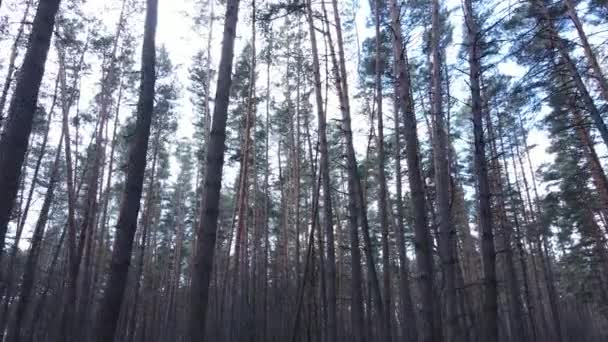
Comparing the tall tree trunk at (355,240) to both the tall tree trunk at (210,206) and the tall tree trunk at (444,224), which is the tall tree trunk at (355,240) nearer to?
the tall tree trunk at (444,224)

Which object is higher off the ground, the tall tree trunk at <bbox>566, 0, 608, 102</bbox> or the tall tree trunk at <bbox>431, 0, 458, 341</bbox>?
the tall tree trunk at <bbox>566, 0, 608, 102</bbox>

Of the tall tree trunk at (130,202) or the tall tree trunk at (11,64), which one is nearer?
the tall tree trunk at (130,202)

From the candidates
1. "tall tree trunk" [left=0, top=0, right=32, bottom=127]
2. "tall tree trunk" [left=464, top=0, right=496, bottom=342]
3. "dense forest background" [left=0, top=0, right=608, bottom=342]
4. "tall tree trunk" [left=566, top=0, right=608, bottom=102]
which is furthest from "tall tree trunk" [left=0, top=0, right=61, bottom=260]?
"tall tree trunk" [left=566, top=0, right=608, bottom=102]

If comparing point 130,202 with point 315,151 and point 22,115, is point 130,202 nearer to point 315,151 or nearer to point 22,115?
point 22,115

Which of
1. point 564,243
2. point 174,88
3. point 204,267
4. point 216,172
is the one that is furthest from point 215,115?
point 564,243

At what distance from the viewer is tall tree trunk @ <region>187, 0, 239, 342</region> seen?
13.4 ft

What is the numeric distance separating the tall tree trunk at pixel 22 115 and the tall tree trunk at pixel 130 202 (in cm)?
118

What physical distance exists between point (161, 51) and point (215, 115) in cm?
1485

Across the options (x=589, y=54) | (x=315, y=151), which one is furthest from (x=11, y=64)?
(x=589, y=54)

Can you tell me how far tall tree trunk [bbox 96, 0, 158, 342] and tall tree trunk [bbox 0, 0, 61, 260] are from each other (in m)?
1.18

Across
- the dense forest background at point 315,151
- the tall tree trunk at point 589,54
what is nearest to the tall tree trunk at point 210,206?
the dense forest background at point 315,151

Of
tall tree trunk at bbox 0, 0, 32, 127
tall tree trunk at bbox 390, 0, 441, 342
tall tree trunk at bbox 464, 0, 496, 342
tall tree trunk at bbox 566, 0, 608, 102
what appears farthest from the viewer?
tall tree trunk at bbox 0, 0, 32, 127

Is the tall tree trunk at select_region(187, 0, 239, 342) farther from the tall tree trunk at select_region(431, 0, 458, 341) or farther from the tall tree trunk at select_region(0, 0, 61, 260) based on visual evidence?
the tall tree trunk at select_region(431, 0, 458, 341)

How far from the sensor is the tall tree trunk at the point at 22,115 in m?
4.38
